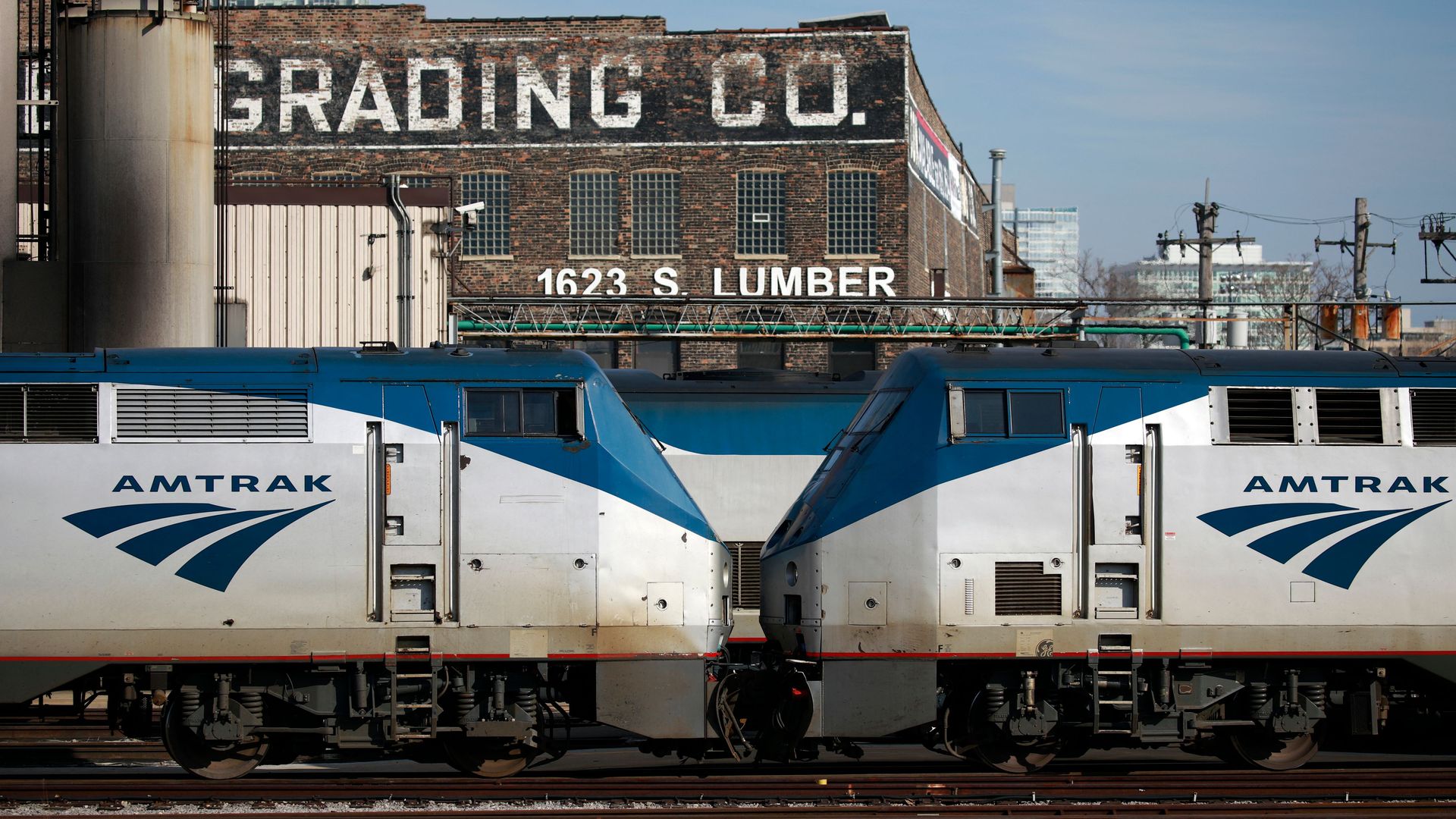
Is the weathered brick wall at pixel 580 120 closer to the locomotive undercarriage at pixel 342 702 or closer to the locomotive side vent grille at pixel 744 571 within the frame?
the locomotive side vent grille at pixel 744 571

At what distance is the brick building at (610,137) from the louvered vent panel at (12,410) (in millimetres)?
29598

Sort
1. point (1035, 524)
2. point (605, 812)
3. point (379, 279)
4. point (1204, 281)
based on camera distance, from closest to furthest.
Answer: point (605, 812) → point (1035, 524) → point (379, 279) → point (1204, 281)

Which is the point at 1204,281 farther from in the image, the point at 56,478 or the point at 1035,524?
the point at 56,478

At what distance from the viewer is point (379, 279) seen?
29297 mm

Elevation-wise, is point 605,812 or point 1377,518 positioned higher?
point 1377,518

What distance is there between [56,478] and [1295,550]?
451 inches

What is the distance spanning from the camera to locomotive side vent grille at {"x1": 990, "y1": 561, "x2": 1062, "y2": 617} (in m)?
13.0

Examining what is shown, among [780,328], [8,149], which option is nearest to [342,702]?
[8,149]

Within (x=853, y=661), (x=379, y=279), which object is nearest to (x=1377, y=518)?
(x=853, y=661)

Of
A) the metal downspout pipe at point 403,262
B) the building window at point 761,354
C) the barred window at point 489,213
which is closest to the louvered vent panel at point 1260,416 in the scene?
the metal downspout pipe at point 403,262

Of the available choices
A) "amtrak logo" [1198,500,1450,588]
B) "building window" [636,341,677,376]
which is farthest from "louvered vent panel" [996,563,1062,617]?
"building window" [636,341,677,376]

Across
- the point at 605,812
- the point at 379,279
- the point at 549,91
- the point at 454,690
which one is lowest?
the point at 605,812

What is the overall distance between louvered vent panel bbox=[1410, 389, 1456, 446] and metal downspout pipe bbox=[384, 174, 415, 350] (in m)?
20.5

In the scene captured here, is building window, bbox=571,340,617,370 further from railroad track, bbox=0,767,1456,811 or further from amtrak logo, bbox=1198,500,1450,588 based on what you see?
amtrak logo, bbox=1198,500,1450,588
